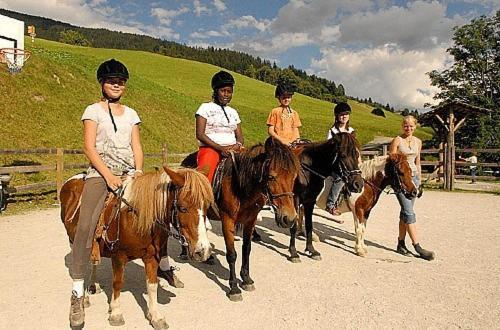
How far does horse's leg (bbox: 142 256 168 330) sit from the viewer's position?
3814 millimetres

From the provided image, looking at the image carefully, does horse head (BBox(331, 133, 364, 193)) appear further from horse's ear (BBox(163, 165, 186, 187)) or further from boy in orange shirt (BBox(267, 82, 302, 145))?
horse's ear (BBox(163, 165, 186, 187))

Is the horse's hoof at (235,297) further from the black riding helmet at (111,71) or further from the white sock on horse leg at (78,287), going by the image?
the black riding helmet at (111,71)

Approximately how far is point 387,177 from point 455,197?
29.7 ft

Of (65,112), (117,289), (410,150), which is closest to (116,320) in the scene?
(117,289)

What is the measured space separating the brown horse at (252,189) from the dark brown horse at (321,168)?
144 cm

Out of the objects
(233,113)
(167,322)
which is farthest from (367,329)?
(233,113)

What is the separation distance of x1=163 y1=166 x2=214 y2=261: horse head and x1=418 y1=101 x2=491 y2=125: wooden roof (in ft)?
52.8

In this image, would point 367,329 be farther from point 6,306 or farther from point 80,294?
point 6,306

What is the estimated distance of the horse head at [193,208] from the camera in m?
3.36

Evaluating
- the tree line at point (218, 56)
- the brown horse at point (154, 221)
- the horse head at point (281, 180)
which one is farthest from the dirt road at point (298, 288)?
the tree line at point (218, 56)

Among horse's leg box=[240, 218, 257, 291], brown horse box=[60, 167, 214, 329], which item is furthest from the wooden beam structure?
brown horse box=[60, 167, 214, 329]

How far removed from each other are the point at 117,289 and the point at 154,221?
2.93ft

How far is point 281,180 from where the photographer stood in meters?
4.37

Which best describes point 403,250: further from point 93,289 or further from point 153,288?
point 93,289
